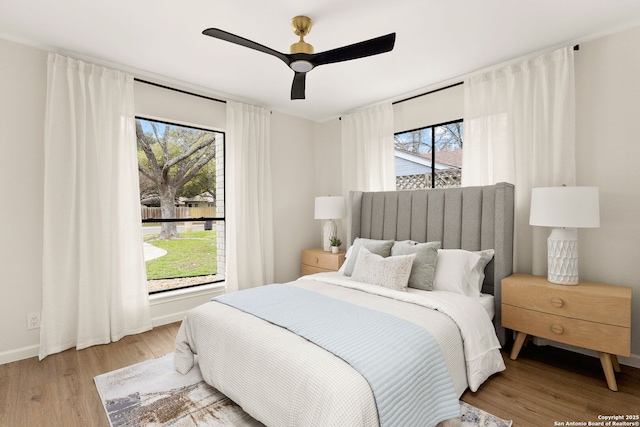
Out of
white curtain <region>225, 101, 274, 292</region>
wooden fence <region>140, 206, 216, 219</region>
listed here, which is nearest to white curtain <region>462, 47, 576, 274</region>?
white curtain <region>225, 101, 274, 292</region>

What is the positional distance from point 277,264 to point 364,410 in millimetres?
3144

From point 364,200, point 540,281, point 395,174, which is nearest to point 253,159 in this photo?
point 364,200

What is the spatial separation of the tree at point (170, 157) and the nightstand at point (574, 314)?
11.9 ft

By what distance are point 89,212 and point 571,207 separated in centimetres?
389

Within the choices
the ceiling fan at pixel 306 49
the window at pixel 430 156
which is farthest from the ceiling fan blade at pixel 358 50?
the window at pixel 430 156

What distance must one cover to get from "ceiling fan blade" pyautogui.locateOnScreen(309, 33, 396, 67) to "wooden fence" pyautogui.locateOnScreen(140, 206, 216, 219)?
2.52 meters

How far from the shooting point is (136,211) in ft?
9.97

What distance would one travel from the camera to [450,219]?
3.04 m

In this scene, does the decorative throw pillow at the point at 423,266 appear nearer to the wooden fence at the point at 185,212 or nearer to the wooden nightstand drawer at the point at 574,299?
the wooden nightstand drawer at the point at 574,299

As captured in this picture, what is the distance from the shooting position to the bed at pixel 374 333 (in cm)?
139

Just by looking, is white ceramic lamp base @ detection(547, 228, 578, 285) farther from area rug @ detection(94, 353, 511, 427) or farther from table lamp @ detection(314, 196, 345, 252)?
table lamp @ detection(314, 196, 345, 252)

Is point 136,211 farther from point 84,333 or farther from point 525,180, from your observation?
point 525,180

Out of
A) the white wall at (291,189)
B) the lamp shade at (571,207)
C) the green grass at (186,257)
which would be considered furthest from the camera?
the white wall at (291,189)

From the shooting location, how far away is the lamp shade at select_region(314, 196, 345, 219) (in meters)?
3.97
